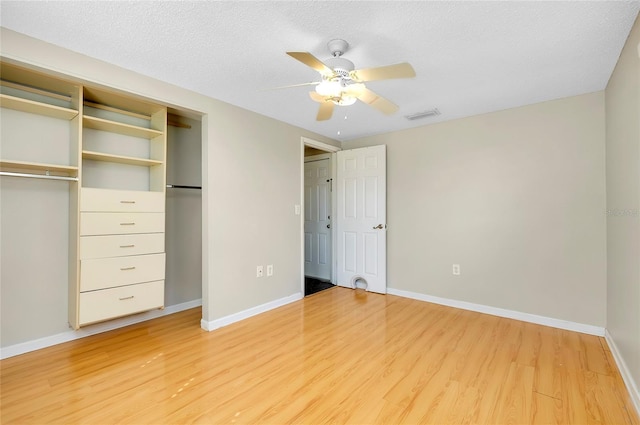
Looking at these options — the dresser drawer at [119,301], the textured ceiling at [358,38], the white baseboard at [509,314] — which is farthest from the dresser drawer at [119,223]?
the white baseboard at [509,314]

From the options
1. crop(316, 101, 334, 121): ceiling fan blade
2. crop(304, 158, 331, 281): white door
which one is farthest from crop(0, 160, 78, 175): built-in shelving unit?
crop(304, 158, 331, 281): white door

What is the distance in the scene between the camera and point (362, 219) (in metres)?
4.24

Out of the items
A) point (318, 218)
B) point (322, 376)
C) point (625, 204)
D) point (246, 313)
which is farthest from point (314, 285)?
point (625, 204)

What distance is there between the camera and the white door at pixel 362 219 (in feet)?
13.3

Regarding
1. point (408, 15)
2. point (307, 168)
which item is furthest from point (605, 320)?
point (307, 168)

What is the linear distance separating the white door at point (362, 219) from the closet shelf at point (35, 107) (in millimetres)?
3129

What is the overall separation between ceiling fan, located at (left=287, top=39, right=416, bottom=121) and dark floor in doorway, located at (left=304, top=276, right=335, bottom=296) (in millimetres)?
2850

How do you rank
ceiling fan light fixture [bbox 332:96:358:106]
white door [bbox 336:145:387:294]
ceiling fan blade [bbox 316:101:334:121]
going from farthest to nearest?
white door [bbox 336:145:387:294], ceiling fan blade [bbox 316:101:334:121], ceiling fan light fixture [bbox 332:96:358:106]

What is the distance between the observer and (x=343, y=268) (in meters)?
4.46

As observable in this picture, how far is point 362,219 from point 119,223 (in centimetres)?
289

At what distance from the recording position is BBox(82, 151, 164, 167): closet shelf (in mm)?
2459

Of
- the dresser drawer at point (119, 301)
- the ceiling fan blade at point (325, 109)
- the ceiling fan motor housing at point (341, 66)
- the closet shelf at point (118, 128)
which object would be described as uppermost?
the ceiling fan motor housing at point (341, 66)

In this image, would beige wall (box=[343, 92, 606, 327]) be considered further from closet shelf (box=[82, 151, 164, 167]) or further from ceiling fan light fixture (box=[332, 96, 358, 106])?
closet shelf (box=[82, 151, 164, 167])

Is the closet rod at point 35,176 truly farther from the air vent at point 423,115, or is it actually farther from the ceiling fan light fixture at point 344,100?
the air vent at point 423,115
